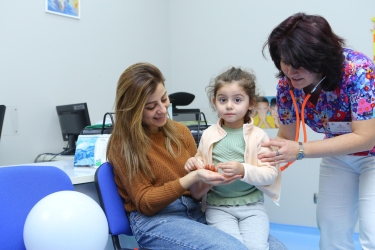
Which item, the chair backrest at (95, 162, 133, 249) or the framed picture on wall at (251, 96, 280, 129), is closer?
the chair backrest at (95, 162, 133, 249)

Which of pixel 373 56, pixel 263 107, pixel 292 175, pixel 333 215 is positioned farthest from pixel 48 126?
pixel 373 56

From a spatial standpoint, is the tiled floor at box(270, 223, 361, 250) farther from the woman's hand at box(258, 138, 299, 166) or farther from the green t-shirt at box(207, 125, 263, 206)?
the woman's hand at box(258, 138, 299, 166)

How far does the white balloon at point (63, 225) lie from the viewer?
3.95 ft

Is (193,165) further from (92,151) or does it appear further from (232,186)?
(92,151)

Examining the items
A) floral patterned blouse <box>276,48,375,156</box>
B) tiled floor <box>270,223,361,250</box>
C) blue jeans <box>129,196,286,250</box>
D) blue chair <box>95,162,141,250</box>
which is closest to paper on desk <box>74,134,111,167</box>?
blue chair <box>95,162,141,250</box>

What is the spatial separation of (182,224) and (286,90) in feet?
2.23

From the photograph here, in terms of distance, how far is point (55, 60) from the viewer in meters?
3.08

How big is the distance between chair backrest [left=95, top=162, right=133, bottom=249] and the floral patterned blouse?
0.76 meters

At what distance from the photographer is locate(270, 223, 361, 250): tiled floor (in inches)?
120

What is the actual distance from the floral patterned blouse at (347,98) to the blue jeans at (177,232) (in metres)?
0.50

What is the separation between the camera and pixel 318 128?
1.70 meters

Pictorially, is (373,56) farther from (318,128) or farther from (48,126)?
(48,126)

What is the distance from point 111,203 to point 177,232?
1.00 feet

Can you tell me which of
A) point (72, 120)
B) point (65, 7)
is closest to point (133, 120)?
point (72, 120)
